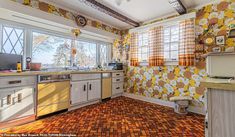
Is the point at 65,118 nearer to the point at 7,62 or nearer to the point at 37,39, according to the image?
the point at 7,62

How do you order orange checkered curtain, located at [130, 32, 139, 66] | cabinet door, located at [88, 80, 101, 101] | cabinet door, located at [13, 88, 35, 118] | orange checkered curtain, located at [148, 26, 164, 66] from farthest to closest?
orange checkered curtain, located at [130, 32, 139, 66]
orange checkered curtain, located at [148, 26, 164, 66]
cabinet door, located at [88, 80, 101, 101]
cabinet door, located at [13, 88, 35, 118]

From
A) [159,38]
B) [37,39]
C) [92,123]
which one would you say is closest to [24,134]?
[92,123]

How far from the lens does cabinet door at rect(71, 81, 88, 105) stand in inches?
110

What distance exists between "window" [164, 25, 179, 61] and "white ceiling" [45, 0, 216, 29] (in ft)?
1.41

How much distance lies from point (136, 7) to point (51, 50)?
2.38 meters


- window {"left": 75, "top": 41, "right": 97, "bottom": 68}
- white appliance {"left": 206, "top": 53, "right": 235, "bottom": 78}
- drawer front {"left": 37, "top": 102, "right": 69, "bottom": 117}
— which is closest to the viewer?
white appliance {"left": 206, "top": 53, "right": 235, "bottom": 78}

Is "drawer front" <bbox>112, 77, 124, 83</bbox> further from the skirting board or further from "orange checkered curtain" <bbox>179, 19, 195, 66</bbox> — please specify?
"orange checkered curtain" <bbox>179, 19, 195, 66</bbox>

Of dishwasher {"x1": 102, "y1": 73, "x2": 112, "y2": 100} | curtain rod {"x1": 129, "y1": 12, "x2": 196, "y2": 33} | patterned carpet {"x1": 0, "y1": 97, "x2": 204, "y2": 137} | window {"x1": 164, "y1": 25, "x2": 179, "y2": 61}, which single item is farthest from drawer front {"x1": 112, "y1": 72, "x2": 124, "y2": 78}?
window {"x1": 164, "y1": 25, "x2": 179, "y2": 61}

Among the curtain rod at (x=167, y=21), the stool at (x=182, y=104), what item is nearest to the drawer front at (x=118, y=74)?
the curtain rod at (x=167, y=21)

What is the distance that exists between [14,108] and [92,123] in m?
1.27

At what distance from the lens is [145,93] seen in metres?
3.69

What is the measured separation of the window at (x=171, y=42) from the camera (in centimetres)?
310

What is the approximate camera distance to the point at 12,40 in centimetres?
Answer: 249

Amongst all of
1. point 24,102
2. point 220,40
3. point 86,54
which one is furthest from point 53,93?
point 220,40
